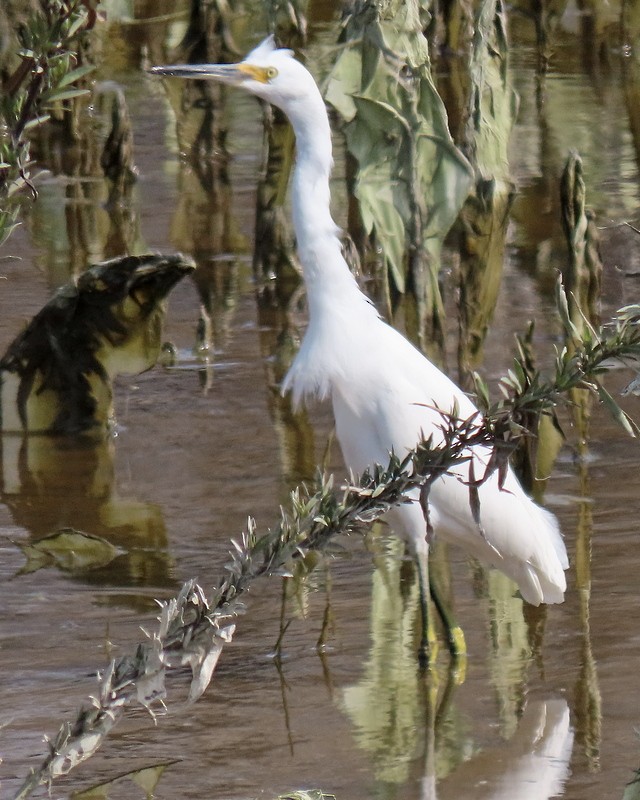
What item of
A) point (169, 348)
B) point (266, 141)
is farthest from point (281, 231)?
point (169, 348)

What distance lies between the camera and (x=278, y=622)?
12.6 feet

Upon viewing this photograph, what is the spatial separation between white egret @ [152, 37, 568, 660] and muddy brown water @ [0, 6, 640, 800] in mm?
211

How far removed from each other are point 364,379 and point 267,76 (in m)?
0.86

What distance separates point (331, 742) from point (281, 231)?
396 cm

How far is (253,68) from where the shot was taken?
3.91 metres

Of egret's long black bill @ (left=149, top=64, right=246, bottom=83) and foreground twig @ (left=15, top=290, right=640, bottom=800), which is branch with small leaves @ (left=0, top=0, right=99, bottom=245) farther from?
egret's long black bill @ (left=149, top=64, right=246, bottom=83)

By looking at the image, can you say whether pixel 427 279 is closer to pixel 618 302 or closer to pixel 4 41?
pixel 618 302

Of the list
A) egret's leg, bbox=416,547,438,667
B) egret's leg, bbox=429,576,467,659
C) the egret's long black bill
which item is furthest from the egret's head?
egret's leg, bbox=429,576,467,659

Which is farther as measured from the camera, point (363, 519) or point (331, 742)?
point (331, 742)

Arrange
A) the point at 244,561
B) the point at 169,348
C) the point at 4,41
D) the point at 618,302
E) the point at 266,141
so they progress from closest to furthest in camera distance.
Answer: the point at 244,561, the point at 169,348, the point at 618,302, the point at 266,141, the point at 4,41

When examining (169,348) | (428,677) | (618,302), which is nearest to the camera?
(428,677)

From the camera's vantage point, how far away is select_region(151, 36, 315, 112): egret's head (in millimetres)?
3861

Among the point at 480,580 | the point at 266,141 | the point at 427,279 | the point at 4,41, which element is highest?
the point at 4,41

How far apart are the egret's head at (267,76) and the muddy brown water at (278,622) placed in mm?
1340
